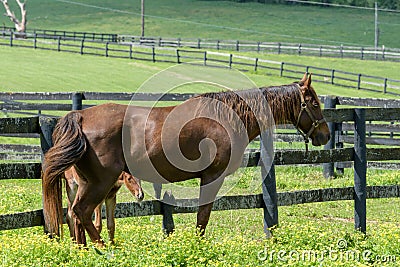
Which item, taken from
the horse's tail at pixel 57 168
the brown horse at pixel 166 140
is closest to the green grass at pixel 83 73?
the brown horse at pixel 166 140

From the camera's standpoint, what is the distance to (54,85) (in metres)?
33.4

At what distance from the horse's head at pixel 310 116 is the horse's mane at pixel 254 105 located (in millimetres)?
80

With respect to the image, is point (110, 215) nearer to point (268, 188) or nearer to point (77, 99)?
point (268, 188)

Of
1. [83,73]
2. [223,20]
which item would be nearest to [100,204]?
[83,73]

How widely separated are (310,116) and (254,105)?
777 mm

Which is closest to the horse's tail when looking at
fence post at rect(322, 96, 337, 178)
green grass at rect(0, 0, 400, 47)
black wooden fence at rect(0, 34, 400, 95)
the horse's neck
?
the horse's neck

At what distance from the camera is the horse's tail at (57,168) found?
22.5ft

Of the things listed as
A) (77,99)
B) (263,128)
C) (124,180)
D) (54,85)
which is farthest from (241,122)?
(54,85)

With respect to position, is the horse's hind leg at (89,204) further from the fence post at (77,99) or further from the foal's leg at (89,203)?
the fence post at (77,99)

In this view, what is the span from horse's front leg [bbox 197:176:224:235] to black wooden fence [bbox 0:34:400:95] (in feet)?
102

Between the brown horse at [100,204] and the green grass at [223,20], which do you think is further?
the green grass at [223,20]

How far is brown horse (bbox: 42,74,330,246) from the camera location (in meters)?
7.04

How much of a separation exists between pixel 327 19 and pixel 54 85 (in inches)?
2198

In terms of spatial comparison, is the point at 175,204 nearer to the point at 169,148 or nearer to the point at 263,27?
the point at 169,148
